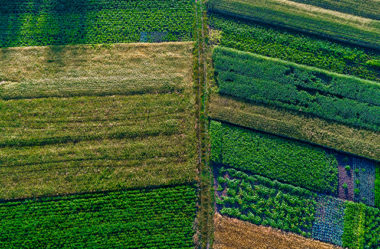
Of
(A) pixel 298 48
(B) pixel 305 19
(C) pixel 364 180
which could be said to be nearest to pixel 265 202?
(C) pixel 364 180

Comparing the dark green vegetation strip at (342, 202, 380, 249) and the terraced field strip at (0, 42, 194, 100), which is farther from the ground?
the terraced field strip at (0, 42, 194, 100)

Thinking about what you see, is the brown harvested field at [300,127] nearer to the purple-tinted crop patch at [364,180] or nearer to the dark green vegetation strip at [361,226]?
the purple-tinted crop patch at [364,180]

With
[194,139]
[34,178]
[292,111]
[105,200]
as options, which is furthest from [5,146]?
[292,111]

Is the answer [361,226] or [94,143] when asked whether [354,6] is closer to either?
[361,226]

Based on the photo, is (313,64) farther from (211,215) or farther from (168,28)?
(211,215)

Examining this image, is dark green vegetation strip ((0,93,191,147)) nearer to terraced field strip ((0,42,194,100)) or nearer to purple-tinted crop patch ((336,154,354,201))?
terraced field strip ((0,42,194,100))

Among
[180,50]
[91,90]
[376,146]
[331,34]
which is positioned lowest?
[91,90]

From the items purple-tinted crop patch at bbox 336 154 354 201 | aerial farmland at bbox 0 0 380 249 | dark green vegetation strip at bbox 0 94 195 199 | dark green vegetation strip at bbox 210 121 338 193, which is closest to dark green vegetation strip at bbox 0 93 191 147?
dark green vegetation strip at bbox 0 94 195 199
